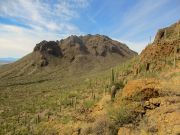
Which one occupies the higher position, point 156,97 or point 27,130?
point 156,97

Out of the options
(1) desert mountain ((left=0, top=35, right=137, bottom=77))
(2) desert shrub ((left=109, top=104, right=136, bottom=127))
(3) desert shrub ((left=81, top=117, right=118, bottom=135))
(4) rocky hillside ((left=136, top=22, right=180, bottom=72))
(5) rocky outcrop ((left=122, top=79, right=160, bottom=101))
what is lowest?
(3) desert shrub ((left=81, top=117, right=118, bottom=135))

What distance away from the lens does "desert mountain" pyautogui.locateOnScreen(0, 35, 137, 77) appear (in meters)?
97.6

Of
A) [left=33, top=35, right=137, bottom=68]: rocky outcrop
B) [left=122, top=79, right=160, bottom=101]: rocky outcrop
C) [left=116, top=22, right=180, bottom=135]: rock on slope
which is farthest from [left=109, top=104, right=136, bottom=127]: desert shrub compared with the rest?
[left=33, top=35, right=137, bottom=68]: rocky outcrop

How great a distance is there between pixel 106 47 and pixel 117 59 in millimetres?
8482

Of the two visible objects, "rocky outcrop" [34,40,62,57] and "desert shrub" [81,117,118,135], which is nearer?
"desert shrub" [81,117,118,135]

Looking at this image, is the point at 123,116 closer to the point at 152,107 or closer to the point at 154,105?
the point at 152,107

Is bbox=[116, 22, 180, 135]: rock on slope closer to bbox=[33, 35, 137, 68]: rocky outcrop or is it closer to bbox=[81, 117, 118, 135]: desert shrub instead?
bbox=[81, 117, 118, 135]: desert shrub

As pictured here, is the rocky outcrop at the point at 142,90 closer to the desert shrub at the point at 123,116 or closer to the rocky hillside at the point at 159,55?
the desert shrub at the point at 123,116

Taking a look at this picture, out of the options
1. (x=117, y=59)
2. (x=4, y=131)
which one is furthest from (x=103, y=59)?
(x=4, y=131)

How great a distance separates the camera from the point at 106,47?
A: 117125 millimetres

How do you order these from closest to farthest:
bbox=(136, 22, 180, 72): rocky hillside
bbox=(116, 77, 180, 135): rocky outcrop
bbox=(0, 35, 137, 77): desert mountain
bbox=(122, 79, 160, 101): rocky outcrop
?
bbox=(116, 77, 180, 135): rocky outcrop, bbox=(122, 79, 160, 101): rocky outcrop, bbox=(136, 22, 180, 72): rocky hillside, bbox=(0, 35, 137, 77): desert mountain

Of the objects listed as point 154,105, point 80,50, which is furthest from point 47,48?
point 154,105

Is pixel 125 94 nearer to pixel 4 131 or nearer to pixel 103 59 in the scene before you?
pixel 4 131

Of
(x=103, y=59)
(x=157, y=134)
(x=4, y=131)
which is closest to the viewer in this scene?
(x=157, y=134)
